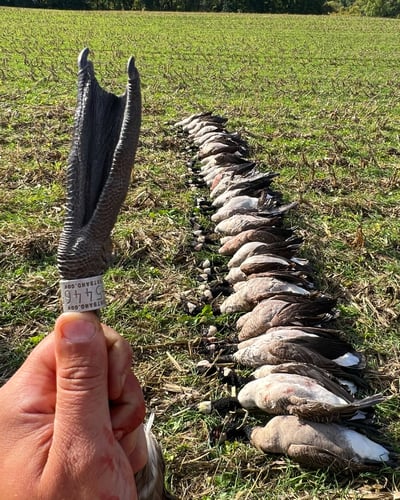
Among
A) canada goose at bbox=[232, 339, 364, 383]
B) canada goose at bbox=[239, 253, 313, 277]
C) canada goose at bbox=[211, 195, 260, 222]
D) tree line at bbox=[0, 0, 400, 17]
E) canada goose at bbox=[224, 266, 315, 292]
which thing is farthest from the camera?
tree line at bbox=[0, 0, 400, 17]

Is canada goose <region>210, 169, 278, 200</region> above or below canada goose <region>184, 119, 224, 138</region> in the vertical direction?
below

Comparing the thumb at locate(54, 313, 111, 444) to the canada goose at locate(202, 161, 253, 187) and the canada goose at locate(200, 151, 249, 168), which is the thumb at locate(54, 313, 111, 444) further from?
the canada goose at locate(200, 151, 249, 168)

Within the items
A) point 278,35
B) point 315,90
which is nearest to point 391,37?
point 278,35

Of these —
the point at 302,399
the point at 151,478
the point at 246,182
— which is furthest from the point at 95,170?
the point at 246,182

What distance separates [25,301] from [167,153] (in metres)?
5.21

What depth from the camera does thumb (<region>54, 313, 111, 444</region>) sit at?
71.3 inches

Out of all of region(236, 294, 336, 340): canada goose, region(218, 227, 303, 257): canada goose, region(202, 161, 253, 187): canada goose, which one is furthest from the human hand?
region(202, 161, 253, 187): canada goose

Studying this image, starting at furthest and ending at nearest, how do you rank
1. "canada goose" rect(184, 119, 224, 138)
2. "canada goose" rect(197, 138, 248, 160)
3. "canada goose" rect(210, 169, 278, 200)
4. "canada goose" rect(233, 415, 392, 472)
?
"canada goose" rect(184, 119, 224, 138) → "canada goose" rect(197, 138, 248, 160) → "canada goose" rect(210, 169, 278, 200) → "canada goose" rect(233, 415, 392, 472)

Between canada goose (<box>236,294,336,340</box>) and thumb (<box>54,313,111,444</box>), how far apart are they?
288 cm

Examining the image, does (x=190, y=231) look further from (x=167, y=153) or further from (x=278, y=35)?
(x=278, y=35)

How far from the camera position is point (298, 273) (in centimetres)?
530

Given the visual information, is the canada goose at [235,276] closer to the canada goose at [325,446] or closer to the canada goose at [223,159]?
the canada goose at [325,446]

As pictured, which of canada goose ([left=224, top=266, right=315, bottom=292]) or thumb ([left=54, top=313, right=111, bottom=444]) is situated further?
canada goose ([left=224, top=266, right=315, bottom=292])

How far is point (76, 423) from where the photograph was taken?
72.1 inches
